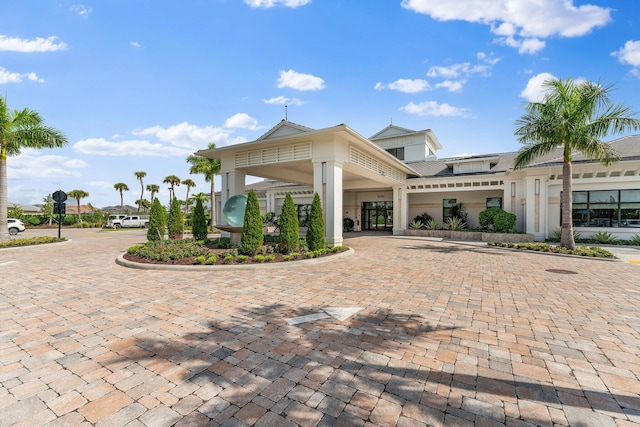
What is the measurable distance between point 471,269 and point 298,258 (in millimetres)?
5895

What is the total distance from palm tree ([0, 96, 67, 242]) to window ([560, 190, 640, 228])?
3170cm

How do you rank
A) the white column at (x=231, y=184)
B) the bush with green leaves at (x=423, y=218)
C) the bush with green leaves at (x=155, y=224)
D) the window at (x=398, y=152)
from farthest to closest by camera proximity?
the window at (x=398, y=152)
the bush with green leaves at (x=423, y=218)
the white column at (x=231, y=184)
the bush with green leaves at (x=155, y=224)

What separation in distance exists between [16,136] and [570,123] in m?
27.5

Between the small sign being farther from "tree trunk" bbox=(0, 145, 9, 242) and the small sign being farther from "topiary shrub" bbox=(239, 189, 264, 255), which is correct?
"topiary shrub" bbox=(239, 189, 264, 255)

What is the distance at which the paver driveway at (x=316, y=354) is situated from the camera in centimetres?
279

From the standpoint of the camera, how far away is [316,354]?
3854 mm

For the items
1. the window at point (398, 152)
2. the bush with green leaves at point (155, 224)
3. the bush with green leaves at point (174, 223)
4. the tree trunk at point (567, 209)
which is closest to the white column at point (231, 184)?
the bush with green leaves at point (174, 223)

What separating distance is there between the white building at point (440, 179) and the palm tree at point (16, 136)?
9.24 meters

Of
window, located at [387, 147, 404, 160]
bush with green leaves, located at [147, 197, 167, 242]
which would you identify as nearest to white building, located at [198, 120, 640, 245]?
window, located at [387, 147, 404, 160]

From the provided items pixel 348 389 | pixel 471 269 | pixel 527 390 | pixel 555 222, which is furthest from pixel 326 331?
pixel 555 222

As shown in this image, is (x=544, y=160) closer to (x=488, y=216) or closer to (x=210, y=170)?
(x=488, y=216)

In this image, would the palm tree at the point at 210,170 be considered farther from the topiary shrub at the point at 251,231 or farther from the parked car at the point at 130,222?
the topiary shrub at the point at 251,231

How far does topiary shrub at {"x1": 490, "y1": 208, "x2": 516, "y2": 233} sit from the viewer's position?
60.6ft

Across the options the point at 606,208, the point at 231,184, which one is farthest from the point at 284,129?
the point at 606,208
